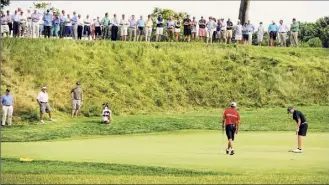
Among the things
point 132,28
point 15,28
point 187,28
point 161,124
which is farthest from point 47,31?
point 161,124

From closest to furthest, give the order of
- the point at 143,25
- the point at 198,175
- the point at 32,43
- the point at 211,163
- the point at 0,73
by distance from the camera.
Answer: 1. the point at 198,175
2. the point at 211,163
3. the point at 0,73
4. the point at 32,43
5. the point at 143,25

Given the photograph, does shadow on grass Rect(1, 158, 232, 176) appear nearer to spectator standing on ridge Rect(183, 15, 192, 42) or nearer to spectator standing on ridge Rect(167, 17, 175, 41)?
spectator standing on ridge Rect(183, 15, 192, 42)

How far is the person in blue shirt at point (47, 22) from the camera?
153 ft

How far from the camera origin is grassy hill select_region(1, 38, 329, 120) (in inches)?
1689

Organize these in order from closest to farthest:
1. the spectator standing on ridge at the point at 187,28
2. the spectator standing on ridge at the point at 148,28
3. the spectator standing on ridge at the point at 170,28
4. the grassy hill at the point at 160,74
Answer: the grassy hill at the point at 160,74, the spectator standing on ridge at the point at 148,28, the spectator standing on ridge at the point at 187,28, the spectator standing on ridge at the point at 170,28

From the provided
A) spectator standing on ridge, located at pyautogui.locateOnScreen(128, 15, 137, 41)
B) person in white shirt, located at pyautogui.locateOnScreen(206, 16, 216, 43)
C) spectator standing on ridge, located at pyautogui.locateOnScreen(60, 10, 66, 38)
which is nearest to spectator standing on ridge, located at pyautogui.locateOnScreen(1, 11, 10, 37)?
spectator standing on ridge, located at pyautogui.locateOnScreen(60, 10, 66, 38)

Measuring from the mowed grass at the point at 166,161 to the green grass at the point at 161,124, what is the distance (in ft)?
9.08

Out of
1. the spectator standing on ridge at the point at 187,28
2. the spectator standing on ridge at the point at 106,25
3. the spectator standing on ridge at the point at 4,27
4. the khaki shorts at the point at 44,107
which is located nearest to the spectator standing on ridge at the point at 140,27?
the spectator standing on ridge at the point at 106,25

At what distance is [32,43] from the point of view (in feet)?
148

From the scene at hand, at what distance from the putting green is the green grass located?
6.85ft

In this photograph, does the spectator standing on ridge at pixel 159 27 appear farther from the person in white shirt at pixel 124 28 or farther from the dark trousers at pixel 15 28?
the dark trousers at pixel 15 28

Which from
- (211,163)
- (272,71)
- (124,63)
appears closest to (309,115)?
(272,71)

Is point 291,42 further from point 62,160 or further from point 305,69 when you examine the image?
point 62,160

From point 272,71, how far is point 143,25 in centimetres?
→ 940
